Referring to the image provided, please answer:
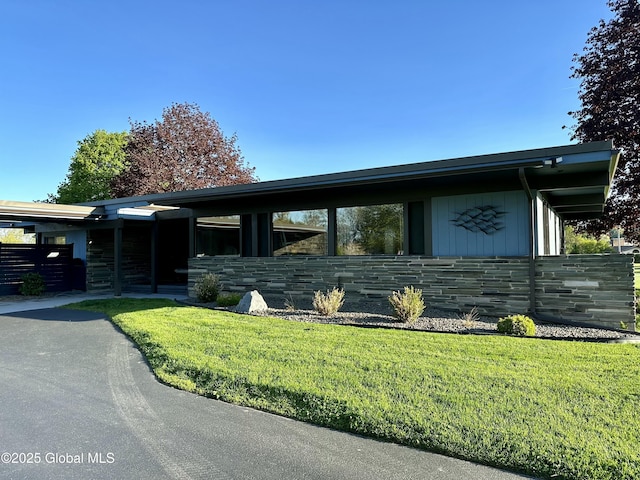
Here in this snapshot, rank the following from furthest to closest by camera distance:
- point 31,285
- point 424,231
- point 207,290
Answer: point 31,285, point 207,290, point 424,231

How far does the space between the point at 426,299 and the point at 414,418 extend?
601 centimetres

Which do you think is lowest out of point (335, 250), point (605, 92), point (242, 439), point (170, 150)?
point (242, 439)

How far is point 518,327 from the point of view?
22.2 ft

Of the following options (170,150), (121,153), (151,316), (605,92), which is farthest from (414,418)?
(121,153)

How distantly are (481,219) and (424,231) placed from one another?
1265 millimetres

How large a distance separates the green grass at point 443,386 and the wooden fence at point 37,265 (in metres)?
10.3

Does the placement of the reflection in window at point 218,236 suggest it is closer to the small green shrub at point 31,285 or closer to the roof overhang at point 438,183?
the roof overhang at point 438,183

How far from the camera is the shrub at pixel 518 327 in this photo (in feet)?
22.1

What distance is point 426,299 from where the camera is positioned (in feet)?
30.3

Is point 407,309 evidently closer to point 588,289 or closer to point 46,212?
point 588,289

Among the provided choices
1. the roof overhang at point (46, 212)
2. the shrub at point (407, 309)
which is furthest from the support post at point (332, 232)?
the roof overhang at point (46, 212)

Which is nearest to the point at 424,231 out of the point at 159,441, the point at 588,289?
the point at 588,289

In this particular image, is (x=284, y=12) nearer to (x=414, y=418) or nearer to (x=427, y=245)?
(x=427, y=245)

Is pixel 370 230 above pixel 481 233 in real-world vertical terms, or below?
above
